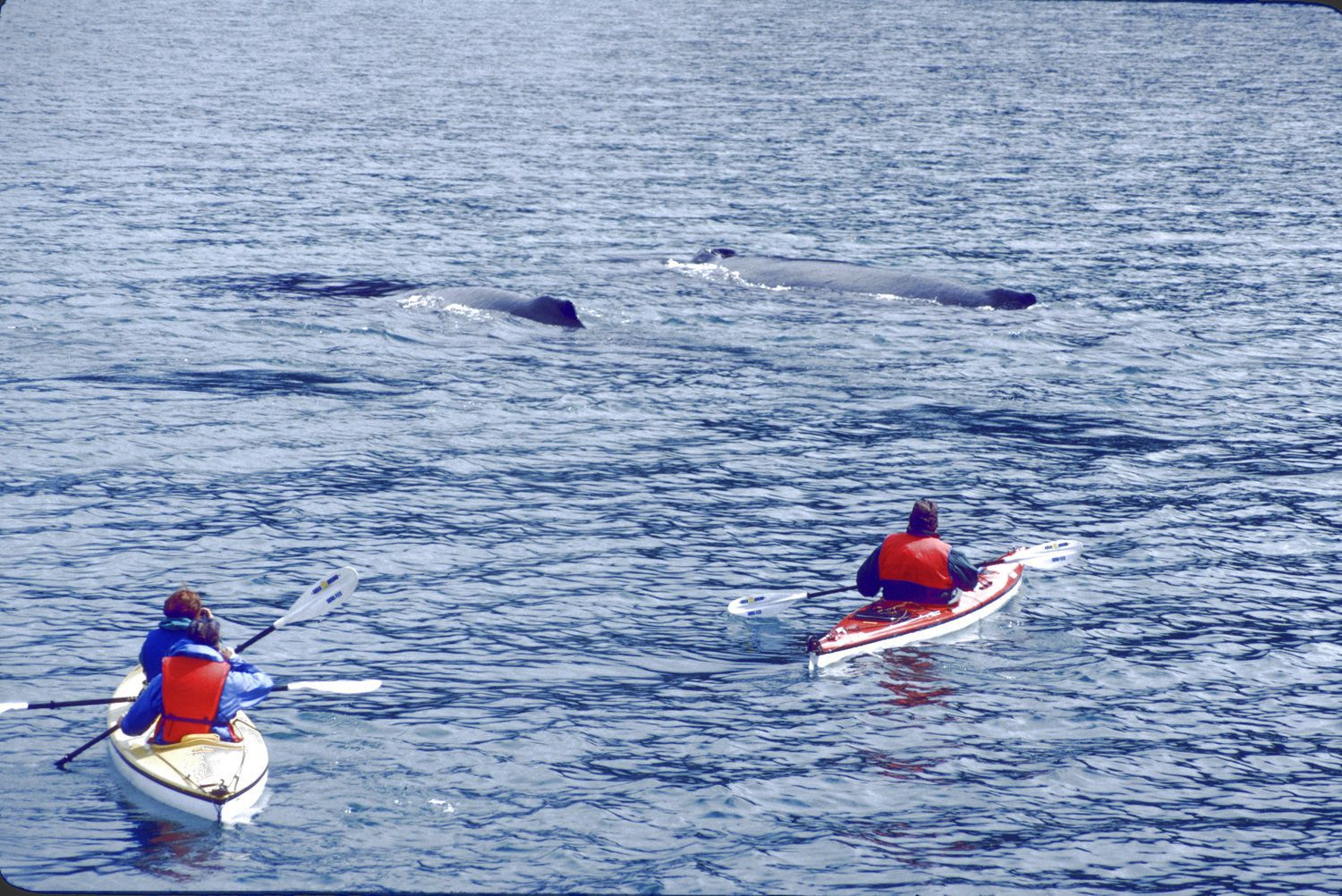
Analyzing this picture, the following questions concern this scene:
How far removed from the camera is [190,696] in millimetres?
12719

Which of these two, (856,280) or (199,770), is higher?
(856,280)

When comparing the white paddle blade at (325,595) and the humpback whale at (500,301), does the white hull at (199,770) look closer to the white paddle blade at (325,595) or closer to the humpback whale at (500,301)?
the white paddle blade at (325,595)

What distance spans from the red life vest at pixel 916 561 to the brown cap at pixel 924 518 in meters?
0.07

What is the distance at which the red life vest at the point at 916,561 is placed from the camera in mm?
16047

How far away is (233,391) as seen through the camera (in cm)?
2472

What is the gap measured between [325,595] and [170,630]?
2.32 m

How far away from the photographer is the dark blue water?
476 inches

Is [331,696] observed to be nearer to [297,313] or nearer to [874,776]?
[874,776]

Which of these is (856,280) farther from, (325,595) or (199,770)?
(199,770)

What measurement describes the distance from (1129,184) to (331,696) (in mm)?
39052

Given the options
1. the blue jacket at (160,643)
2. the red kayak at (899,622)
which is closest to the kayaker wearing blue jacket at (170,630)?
the blue jacket at (160,643)

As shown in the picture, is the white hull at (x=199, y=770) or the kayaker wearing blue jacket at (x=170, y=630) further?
the kayaker wearing blue jacket at (x=170, y=630)

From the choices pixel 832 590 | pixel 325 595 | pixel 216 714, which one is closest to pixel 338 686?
pixel 216 714

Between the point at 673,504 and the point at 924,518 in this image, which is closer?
the point at 924,518
